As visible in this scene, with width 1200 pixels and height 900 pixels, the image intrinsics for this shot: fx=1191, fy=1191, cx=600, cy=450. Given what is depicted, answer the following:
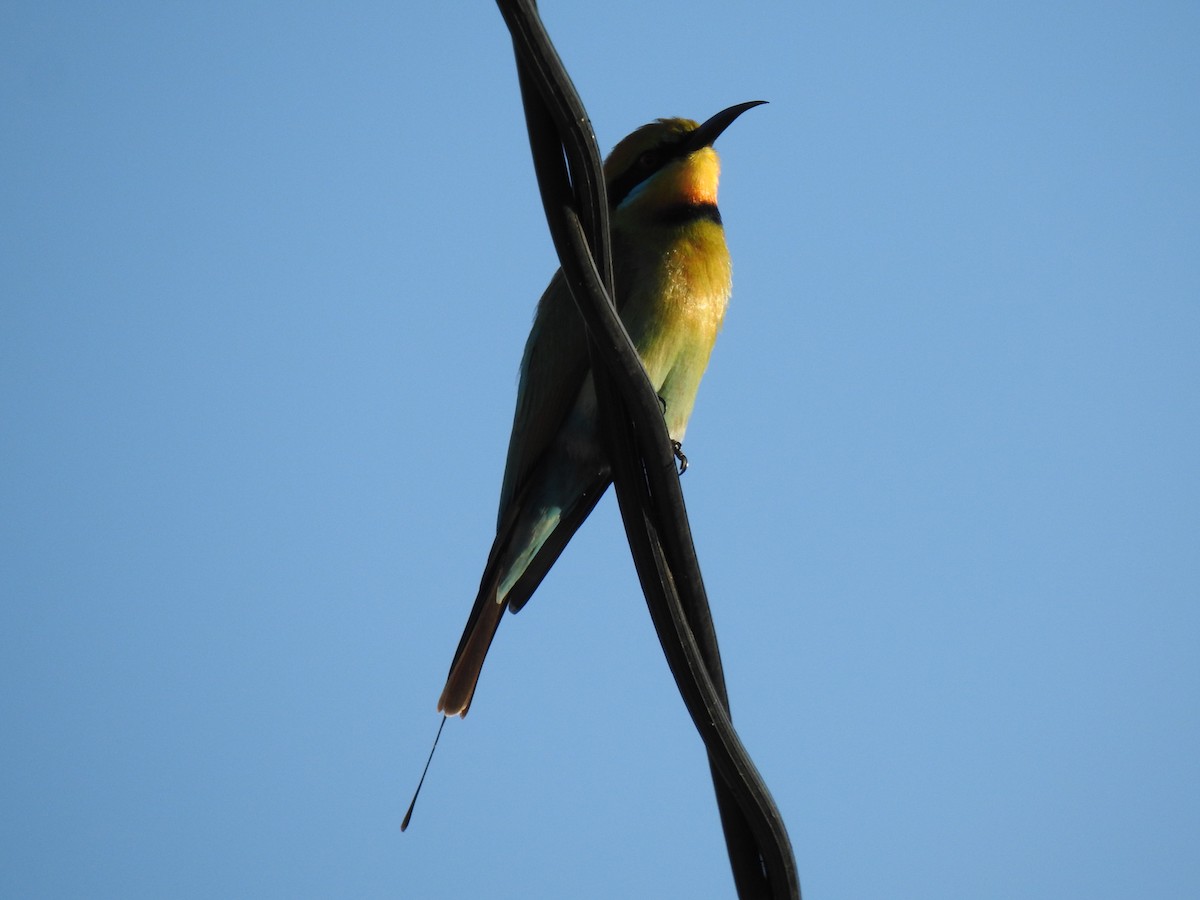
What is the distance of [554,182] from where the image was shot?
1204 millimetres

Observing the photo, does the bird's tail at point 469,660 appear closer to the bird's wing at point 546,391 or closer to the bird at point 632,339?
the bird at point 632,339

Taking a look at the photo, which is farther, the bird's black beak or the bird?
the bird's black beak

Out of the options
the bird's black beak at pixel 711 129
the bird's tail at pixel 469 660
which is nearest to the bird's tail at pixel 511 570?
the bird's tail at pixel 469 660

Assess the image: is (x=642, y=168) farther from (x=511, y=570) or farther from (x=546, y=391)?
(x=511, y=570)

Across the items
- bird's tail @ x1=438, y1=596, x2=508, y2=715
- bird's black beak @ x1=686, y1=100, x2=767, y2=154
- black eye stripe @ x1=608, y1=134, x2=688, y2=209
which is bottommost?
bird's tail @ x1=438, y1=596, x2=508, y2=715

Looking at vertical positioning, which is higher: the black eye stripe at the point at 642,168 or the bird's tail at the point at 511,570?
the black eye stripe at the point at 642,168

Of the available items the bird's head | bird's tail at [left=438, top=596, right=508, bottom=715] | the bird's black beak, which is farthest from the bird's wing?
the bird's black beak

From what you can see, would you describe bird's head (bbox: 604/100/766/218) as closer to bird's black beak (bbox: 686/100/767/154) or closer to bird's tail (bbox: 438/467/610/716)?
bird's black beak (bbox: 686/100/767/154)

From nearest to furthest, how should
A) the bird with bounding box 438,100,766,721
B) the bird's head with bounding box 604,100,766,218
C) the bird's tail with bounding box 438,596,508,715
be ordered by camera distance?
the bird's tail with bounding box 438,596,508,715 → the bird with bounding box 438,100,766,721 → the bird's head with bounding box 604,100,766,218

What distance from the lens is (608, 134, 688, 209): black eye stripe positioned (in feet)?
9.24

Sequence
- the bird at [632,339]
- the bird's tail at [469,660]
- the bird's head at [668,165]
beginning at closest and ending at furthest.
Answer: the bird's tail at [469,660] → the bird at [632,339] → the bird's head at [668,165]

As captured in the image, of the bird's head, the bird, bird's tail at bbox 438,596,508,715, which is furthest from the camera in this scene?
the bird's head

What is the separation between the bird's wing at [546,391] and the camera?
2.44 m

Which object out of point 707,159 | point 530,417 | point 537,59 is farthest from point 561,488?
point 537,59
